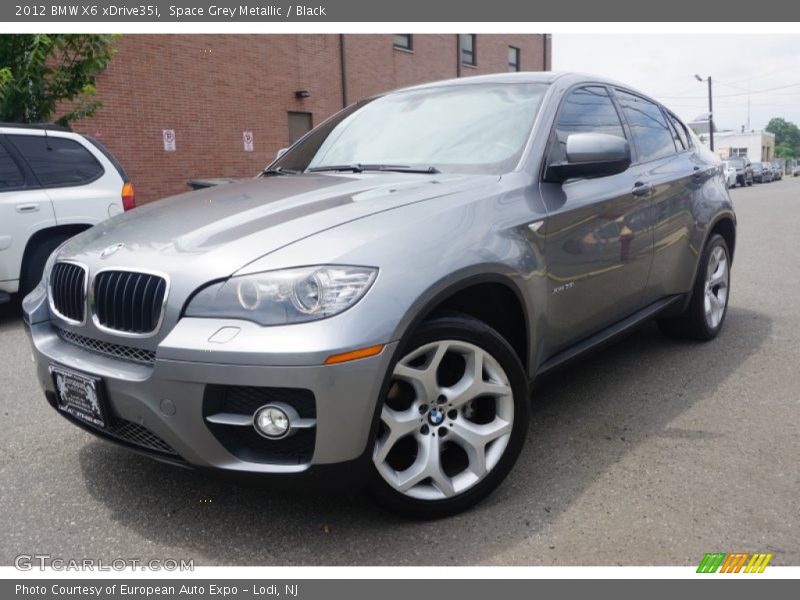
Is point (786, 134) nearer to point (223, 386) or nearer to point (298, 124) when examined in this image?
point (298, 124)

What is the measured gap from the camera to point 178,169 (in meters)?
15.9

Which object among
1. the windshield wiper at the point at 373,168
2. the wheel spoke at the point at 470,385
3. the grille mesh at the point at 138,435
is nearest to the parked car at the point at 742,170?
Answer: the windshield wiper at the point at 373,168

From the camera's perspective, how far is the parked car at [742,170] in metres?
37.8

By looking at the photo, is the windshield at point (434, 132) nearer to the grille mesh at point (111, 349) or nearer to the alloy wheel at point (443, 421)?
the alloy wheel at point (443, 421)

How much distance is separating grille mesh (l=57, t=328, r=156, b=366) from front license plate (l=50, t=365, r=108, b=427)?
0.35 feet

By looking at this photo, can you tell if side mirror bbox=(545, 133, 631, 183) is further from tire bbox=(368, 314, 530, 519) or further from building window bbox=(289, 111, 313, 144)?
building window bbox=(289, 111, 313, 144)

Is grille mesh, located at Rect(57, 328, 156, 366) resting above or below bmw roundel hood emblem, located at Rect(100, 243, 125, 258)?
below

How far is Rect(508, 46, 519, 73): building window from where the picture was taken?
27.3 m

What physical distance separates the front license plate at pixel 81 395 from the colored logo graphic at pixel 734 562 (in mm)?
2105

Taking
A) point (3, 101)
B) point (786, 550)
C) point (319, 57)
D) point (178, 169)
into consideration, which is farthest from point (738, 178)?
point (786, 550)

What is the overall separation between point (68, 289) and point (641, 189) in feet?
9.31

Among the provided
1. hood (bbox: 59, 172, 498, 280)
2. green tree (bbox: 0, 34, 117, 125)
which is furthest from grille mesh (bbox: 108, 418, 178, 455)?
green tree (bbox: 0, 34, 117, 125)

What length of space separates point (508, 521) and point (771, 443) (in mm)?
1473

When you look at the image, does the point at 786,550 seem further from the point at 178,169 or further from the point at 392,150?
the point at 178,169
